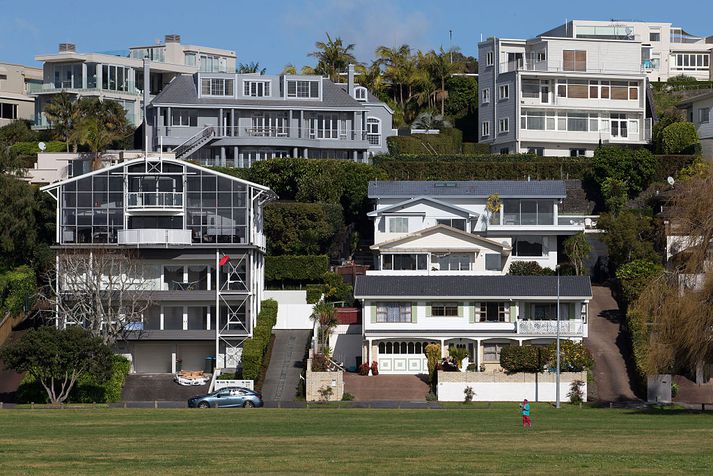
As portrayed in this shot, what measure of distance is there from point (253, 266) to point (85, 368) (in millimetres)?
16983

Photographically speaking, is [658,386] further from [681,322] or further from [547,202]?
[547,202]

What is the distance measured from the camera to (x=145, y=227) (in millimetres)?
81875

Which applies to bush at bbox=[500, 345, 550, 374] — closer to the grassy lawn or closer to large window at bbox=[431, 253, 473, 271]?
the grassy lawn

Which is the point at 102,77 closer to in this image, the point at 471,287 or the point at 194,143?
the point at 194,143

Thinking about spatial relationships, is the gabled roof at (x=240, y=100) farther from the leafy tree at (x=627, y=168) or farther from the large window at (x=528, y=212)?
the large window at (x=528, y=212)

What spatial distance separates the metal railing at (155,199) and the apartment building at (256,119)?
24.2m

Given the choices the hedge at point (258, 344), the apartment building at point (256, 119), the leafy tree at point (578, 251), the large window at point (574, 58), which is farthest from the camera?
the large window at point (574, 58)

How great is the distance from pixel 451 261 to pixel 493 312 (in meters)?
10.5

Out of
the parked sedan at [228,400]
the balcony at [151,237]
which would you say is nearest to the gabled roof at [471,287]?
the balcony at [151,237]

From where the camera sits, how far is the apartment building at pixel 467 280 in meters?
78.6

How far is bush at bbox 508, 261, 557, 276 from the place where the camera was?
88.1 meters

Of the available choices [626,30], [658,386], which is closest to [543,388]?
[658,386]

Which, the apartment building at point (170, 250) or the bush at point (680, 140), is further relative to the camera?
the bush at point (680, 140)

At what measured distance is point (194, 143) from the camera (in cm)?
10575
